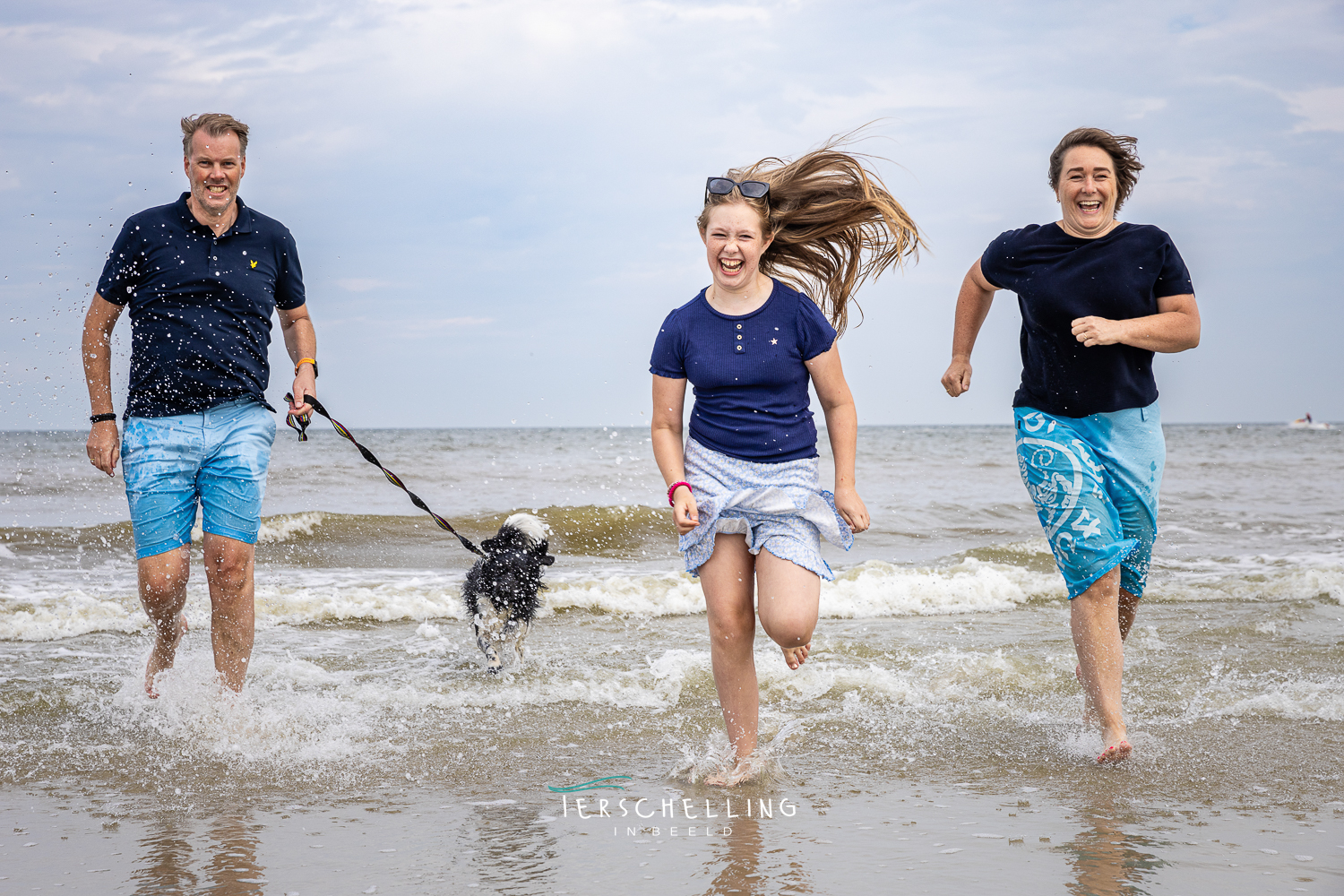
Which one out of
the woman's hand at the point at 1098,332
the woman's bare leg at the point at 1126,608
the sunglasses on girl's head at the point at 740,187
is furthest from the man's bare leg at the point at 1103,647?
the sunglasses on girl's head at the point at 740,187

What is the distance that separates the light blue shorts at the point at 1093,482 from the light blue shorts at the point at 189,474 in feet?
9.41

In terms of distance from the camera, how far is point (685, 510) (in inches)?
123

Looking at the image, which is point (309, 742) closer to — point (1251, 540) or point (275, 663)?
point (275, 663)

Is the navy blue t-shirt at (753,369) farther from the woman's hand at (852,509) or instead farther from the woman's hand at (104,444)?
the woman's hand at (104,444)

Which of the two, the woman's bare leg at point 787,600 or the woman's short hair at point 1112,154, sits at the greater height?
the woman's short hair at point 1112,154

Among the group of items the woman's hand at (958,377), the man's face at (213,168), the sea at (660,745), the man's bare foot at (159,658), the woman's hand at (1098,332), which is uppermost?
the man's face at (213,168)

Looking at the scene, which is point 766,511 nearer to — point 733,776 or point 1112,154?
point 733,776

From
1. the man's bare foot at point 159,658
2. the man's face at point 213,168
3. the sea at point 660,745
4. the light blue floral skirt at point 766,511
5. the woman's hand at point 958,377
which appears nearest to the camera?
the sea at point 660,745

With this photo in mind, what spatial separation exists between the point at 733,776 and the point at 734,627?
1.55 ft

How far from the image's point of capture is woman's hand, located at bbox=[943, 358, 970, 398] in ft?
13.1

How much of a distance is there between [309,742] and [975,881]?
95.4 inches

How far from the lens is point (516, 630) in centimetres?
541

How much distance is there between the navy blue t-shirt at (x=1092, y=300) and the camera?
3525mm

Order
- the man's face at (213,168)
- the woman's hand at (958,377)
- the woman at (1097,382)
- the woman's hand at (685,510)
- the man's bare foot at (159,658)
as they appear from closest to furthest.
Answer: the woman's hand at (685,510) < the woman at (1097,382) < the man's face at (213,168) < the woman's hand at (958,377) < the man's bare foot at (159,658)
